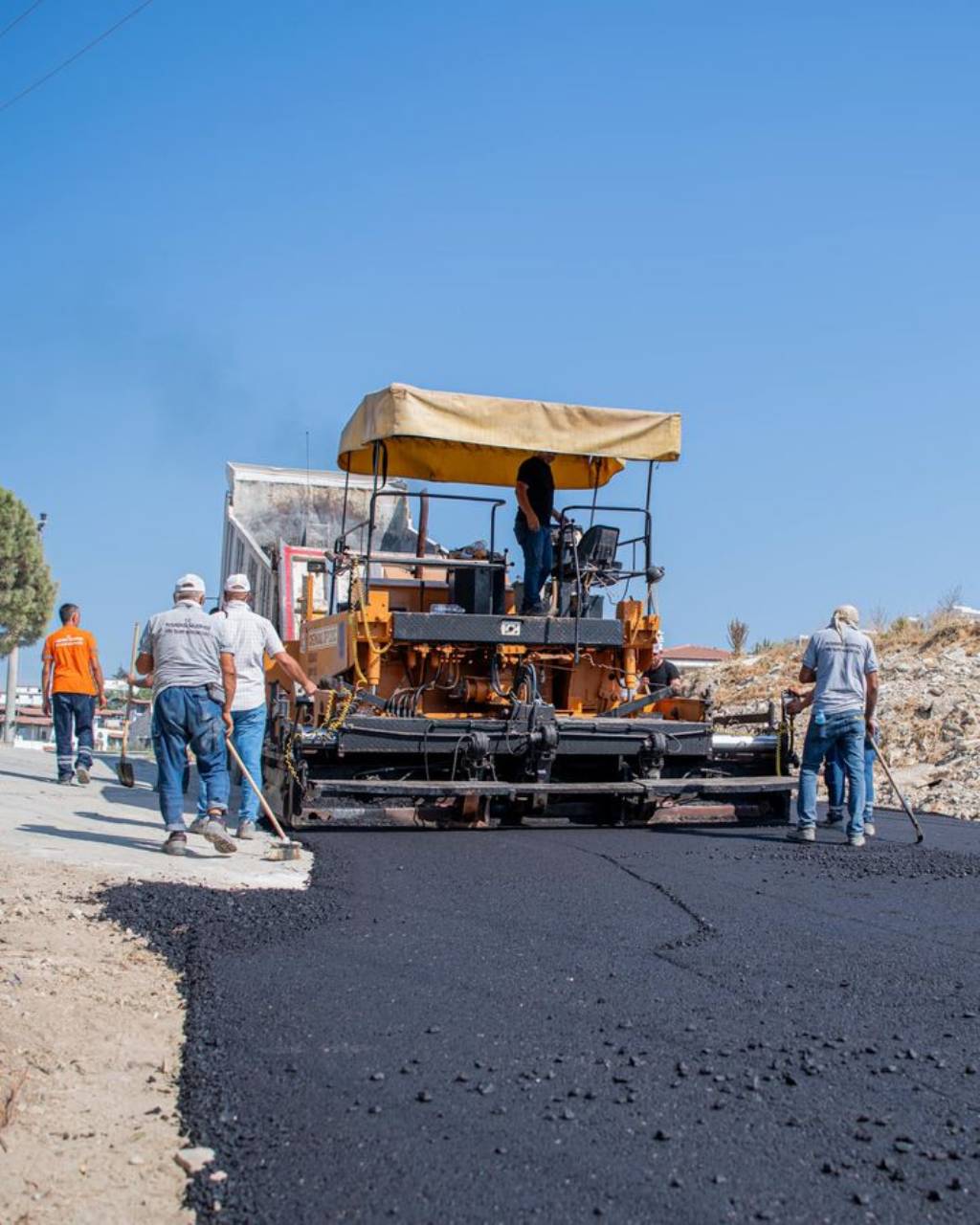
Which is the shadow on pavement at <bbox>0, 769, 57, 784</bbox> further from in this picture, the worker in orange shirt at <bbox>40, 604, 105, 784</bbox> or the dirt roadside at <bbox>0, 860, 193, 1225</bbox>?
the dirt roadside at <bbox>0, 860, 193, 1225</bbox>

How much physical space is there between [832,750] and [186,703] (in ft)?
14.2

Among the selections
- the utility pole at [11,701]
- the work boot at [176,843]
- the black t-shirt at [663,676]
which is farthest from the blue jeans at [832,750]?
the utility pole at [11,701]

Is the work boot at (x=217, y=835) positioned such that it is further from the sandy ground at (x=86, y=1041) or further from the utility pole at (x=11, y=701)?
the utility pole at (x=11, y=701)

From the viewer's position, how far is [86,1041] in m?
3.45

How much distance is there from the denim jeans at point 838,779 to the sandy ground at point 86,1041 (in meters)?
3.84

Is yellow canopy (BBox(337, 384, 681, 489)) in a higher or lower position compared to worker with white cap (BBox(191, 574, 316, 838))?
higher

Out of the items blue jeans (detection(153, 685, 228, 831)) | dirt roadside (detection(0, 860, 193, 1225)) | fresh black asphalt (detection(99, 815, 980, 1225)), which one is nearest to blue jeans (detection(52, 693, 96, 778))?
blue jeans (detection(153, 685, 228, 831))

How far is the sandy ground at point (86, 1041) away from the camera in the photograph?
→ 2.55 metres

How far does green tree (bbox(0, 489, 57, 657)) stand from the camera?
1261 inches

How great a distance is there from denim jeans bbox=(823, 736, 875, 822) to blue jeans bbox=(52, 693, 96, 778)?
622 cm

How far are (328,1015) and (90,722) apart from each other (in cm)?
775

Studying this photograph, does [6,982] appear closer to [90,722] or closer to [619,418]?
[619,418]

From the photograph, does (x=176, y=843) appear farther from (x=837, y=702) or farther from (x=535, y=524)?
(x=837, y=702)

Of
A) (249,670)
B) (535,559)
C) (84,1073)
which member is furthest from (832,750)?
(84,1073)
